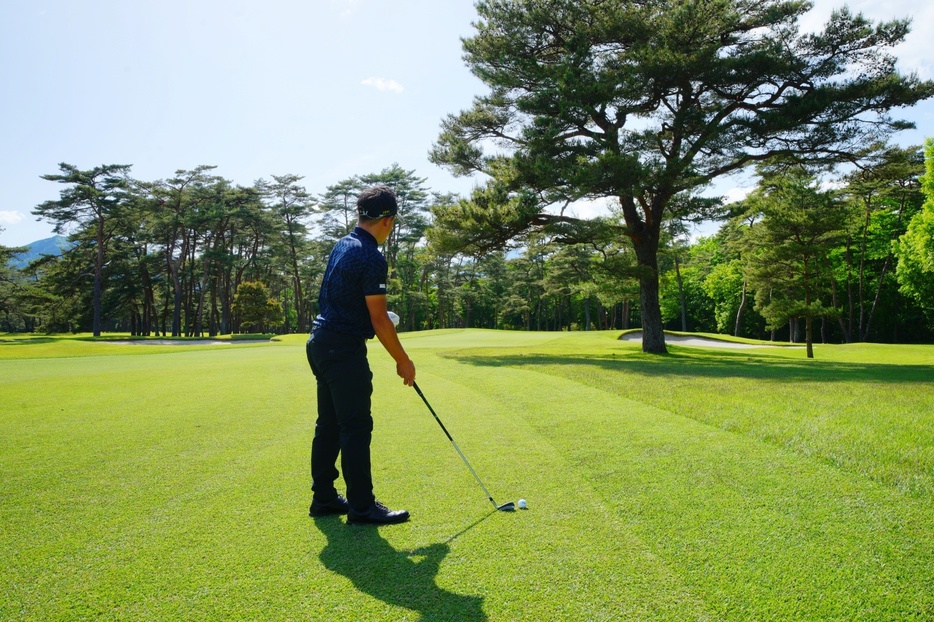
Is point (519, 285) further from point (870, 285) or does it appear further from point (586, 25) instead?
point (586, 25)

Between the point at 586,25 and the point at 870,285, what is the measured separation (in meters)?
37.1

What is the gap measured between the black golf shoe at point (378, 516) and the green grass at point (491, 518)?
0.25 ft

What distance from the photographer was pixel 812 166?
1594cm

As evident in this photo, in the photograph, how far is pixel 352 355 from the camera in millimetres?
3246

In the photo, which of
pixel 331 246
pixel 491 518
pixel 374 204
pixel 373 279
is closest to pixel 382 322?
pixel 373 279

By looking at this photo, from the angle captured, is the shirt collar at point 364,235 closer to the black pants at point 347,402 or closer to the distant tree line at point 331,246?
the black pants at point 347,402

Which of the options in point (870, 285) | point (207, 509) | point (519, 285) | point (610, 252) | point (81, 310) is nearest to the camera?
point (207, 509)

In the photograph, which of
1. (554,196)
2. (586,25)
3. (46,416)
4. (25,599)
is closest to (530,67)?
(586,25)

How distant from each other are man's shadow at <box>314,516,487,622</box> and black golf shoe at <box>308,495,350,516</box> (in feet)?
0.57

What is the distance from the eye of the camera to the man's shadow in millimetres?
2117

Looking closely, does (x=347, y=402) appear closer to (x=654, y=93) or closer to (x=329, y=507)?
(x=329, y=507)

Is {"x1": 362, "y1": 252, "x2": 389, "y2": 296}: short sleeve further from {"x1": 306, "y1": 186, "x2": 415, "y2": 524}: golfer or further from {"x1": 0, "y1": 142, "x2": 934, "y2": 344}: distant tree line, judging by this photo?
{"x1": 0, "y1": 142, "x2": 934, "y2": 344}: distant tree line

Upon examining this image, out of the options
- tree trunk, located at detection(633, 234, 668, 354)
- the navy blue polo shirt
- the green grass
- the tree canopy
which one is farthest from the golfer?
tree trunk, located at detection(633, 234, 668, 354)

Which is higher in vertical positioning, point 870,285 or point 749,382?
point 870,285
